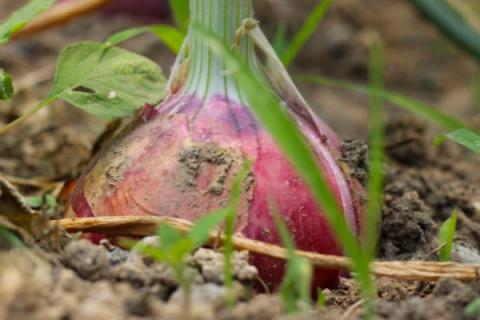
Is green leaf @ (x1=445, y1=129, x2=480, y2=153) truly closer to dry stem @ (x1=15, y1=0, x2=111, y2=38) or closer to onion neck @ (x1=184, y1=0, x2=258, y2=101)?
onion neck @ (x1=184, y1=0, x2=258, y2=101)

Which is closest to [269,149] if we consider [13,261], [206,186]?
[206,186]

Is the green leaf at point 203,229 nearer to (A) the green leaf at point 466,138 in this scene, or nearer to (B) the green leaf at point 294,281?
(B) the green leaf at point 294,281

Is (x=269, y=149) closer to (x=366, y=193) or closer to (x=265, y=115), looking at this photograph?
(x=366, y=193)

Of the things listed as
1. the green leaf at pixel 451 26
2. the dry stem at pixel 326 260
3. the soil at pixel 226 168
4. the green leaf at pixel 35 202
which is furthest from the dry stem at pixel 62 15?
the dry stem at pixel 326 260

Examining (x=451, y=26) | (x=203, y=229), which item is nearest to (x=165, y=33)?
(x=203, y=229)

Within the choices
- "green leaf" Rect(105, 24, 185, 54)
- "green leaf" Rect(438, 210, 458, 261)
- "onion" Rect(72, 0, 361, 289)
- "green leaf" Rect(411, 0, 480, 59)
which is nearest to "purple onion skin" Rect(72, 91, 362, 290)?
"onion" Rect(72, 0, 361, 289)

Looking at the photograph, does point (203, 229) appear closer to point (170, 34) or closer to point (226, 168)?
point (226, 168)

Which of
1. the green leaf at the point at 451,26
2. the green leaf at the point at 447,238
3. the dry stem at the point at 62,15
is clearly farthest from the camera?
the green leaf at the point at 451,26
